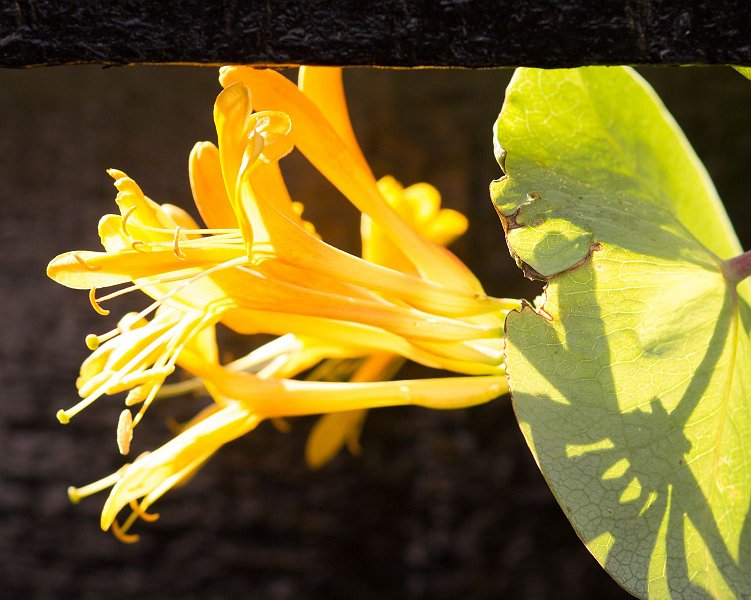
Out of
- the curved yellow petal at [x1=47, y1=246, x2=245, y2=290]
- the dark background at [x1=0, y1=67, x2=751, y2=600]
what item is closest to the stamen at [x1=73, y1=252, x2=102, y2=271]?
the curved yellow petal at [x1=47, y1=246, x2=245, y2=290]

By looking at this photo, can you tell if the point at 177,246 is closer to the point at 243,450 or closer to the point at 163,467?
the point at 163,467

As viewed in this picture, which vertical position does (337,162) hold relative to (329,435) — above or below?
above

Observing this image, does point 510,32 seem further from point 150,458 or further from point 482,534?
point 482,534

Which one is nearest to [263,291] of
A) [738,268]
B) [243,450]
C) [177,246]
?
[177,246]

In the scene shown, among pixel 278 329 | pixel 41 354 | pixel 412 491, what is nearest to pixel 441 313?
pixel 278 329

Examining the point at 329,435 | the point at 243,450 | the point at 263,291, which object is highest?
the point at 263,291

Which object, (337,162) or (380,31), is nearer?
(380,31)

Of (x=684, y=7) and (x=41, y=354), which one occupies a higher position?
(x=684, y=7)
